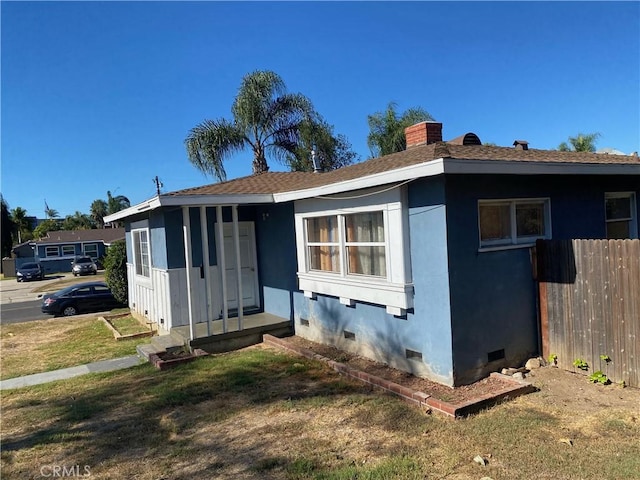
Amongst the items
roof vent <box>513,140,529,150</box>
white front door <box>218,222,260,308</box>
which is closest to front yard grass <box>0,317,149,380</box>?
white front door <box>218,222,260,308</box>

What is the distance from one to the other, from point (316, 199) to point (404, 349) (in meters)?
3.16

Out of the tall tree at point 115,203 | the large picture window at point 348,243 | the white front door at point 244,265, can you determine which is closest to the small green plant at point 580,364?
the large picture window at point 348,243

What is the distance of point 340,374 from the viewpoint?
282 inches

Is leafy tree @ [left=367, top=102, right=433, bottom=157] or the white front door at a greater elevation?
leafy tree @ [left=367, top=102, right=433, bottom=157]

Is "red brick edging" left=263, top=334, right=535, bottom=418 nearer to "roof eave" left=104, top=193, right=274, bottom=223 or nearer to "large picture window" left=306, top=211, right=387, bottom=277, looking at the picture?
"large picture window" left=306, top=211, right=387, bottom=277

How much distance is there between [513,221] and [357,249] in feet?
7.98

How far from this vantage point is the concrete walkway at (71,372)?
8266mm

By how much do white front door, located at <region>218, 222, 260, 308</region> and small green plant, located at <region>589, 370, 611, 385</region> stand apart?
23.7 feet

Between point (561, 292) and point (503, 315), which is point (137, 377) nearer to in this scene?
point (503, 315)

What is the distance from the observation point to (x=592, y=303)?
244 inches

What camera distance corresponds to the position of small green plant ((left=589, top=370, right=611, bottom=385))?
19.7 feet

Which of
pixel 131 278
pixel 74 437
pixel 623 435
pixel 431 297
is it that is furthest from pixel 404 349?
pixel 131 278

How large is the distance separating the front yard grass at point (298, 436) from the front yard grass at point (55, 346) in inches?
110

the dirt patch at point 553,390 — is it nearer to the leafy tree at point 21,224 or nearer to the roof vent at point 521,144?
the roof vent at point 521,144
